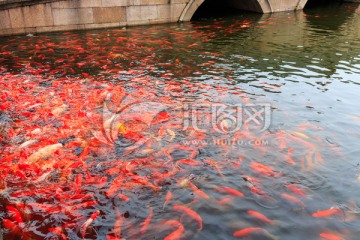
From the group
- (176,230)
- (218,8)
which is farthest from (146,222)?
(218,8)

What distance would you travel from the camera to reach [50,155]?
569cm

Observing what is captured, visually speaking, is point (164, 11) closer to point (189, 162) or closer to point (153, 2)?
point (153, 2)

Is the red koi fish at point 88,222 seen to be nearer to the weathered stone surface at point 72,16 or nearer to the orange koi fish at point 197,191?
the orange koi fish at point 197,191

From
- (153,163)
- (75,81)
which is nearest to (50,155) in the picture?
(153,163)

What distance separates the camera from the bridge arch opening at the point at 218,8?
19234 mm

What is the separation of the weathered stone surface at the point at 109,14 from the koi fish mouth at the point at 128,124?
1035 cm

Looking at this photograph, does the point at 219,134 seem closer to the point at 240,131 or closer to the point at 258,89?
the point at 240,131

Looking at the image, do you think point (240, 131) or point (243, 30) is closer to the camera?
point (240, 131)

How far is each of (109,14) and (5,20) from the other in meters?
5.16

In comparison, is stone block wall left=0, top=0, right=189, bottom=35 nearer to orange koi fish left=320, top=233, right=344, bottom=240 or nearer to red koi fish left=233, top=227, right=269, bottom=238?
red koi fish left=233, top=227, right=269, bottom=238

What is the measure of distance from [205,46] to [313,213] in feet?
34.1

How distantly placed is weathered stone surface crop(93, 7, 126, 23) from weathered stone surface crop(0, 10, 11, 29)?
13.8 feet

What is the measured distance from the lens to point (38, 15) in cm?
1552

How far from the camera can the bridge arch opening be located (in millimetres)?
19234
